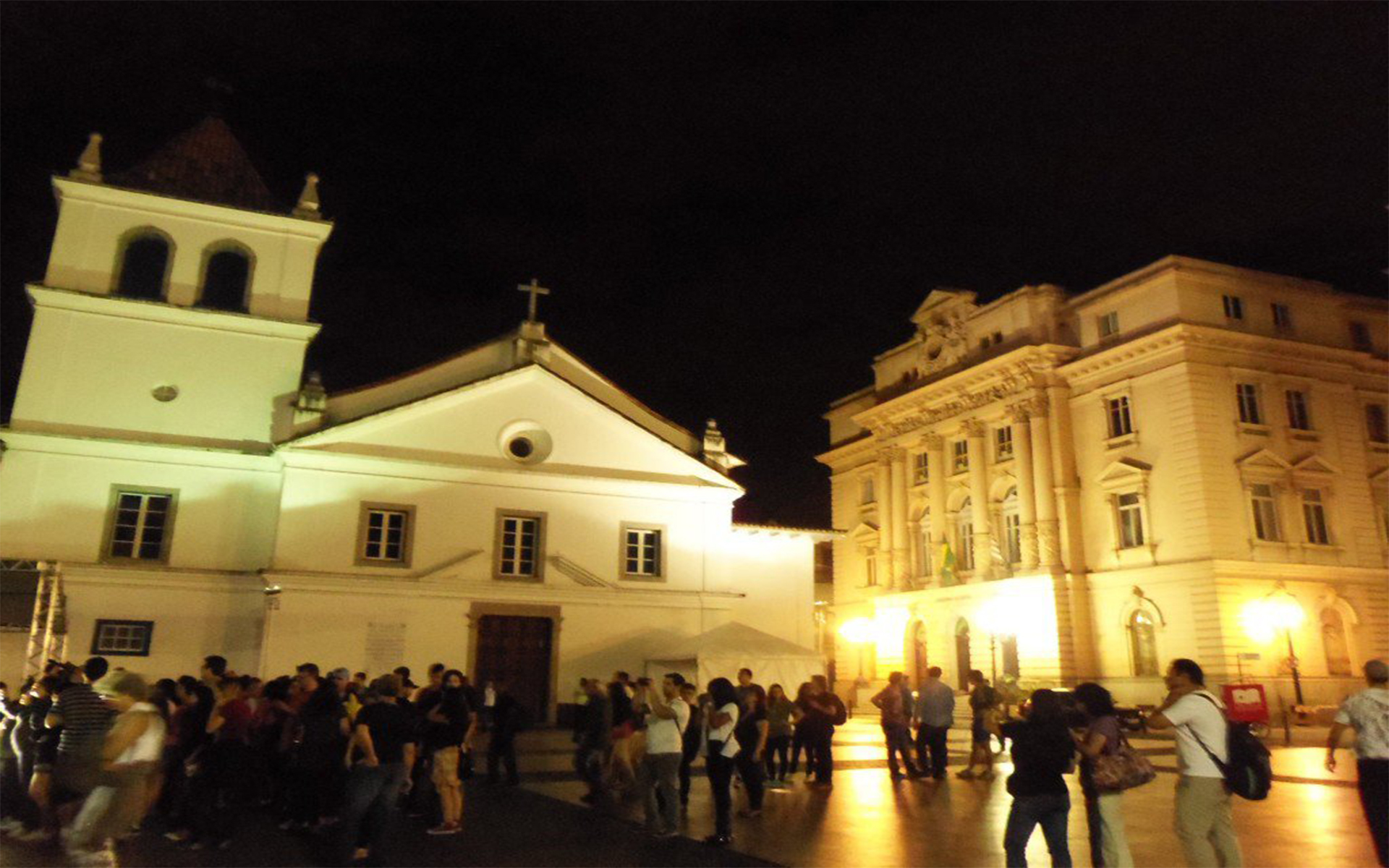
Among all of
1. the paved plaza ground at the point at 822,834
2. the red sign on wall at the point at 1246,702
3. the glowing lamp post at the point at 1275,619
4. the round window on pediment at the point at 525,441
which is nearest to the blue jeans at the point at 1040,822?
the paved plaza ground at the point at 822,834

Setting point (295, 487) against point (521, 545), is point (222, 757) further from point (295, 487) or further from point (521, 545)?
point (521, 545)

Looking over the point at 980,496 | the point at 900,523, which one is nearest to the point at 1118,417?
the point at 980,496

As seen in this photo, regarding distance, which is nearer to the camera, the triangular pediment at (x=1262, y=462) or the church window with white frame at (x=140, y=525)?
the church window with white frame at (x=140, y=525)

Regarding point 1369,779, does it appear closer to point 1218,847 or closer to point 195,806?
point 1218,847

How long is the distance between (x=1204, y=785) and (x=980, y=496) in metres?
34.4

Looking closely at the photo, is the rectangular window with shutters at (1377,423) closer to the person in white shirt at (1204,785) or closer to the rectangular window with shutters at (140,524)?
the person in white shirt at (1204,785)

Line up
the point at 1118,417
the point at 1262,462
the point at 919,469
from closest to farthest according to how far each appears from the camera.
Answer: the point at 1262,462 → the point at 1118,417 → the point at 919,469

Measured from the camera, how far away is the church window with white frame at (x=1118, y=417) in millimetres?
36094

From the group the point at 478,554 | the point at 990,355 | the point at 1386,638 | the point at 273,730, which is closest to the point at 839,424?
the point at 990,355

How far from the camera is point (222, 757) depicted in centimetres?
1028

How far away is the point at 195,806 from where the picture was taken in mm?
9906

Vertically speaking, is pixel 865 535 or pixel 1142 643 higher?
pixel 865 535

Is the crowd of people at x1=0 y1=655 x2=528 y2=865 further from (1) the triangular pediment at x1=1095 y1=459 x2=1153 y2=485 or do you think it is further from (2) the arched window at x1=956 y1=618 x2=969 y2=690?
(2) the arched window at x1=956 y1=618 x2=969 y2=690

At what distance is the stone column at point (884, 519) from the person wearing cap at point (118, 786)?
40.3 m
